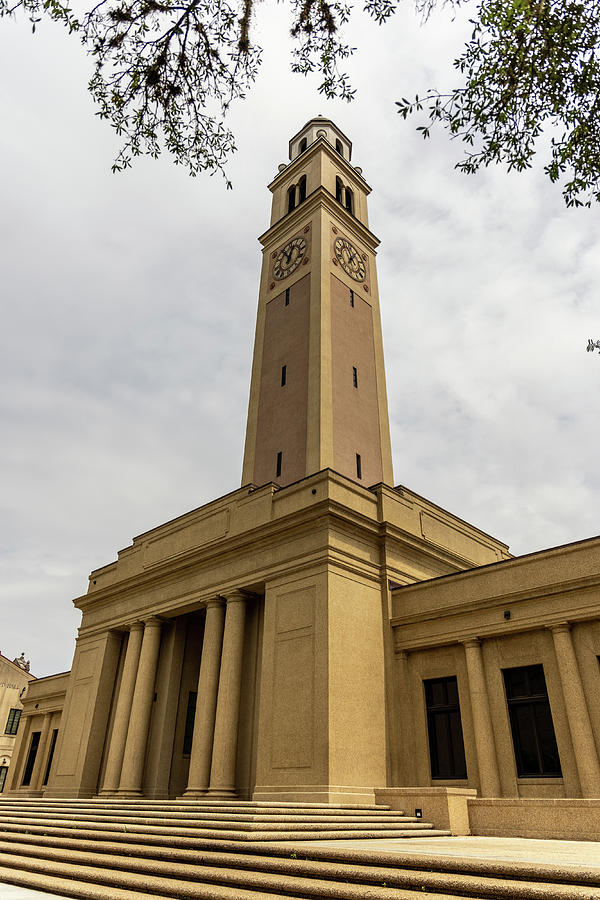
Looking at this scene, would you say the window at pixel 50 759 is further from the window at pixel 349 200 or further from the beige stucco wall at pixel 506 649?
the window at pixel 349 200

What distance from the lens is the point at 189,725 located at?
2570cm

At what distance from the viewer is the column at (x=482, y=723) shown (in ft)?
56.3

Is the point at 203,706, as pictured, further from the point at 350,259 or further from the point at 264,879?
the point at 350,259

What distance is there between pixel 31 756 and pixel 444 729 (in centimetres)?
2919

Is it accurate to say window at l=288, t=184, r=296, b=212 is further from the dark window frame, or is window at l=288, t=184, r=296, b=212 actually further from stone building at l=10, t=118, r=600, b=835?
the dark window frame

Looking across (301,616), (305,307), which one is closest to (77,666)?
(301,616)

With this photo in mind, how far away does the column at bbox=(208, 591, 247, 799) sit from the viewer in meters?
20.0

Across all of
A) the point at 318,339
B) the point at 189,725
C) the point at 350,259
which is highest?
the point at 350,259

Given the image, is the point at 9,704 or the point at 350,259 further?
the point at 9,704

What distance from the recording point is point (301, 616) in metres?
19.6

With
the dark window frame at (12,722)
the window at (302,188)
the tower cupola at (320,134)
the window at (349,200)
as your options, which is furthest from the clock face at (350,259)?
the dark window frame at (12,722)

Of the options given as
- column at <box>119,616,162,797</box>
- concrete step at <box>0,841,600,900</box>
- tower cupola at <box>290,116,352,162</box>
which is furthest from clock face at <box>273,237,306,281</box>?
concrete step at <box>0,841,600,900</box>

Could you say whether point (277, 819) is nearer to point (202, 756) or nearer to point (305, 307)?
point (202, 756)

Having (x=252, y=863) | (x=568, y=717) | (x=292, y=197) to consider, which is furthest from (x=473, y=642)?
(x=292, y=197)
